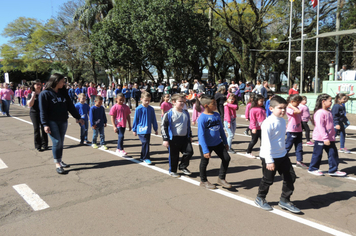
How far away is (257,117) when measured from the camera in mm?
6484

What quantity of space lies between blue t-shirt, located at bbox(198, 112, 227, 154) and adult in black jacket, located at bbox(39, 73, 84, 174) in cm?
281

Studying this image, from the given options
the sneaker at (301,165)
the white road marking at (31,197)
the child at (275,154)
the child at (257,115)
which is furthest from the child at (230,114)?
the white road marking at (31,197)

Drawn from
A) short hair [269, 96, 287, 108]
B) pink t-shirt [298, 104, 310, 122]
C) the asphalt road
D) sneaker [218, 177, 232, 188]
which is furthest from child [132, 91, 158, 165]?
pink t-shirt [298, 104, 310, 122]

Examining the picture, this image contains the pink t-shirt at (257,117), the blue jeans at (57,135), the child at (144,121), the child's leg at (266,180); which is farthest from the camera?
the pink t-shirt at (257,117)

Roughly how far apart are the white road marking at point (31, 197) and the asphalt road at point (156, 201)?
0.03m

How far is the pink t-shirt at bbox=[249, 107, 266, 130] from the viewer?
6473mm

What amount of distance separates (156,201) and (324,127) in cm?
336

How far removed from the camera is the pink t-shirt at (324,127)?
512cm

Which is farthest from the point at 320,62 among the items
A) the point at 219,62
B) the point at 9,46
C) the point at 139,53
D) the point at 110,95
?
the point at 9,46

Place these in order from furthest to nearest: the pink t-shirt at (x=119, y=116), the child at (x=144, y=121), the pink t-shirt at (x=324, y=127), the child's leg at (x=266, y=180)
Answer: the pink t-shirt at (x=119, y=116), the child at (x=144, y=121), the pink t-shirt at (x=324, y=127), the child's leg at (x=266, y=180)

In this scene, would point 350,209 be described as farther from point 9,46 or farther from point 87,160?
point 9,46

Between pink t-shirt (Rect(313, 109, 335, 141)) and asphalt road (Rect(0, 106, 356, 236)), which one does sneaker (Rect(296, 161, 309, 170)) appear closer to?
asphalt road (Rect(0, 106, 356, 236))

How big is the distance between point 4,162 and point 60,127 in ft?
6.86

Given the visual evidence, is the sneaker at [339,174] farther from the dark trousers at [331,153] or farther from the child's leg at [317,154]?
the child's leg at [317,154]
